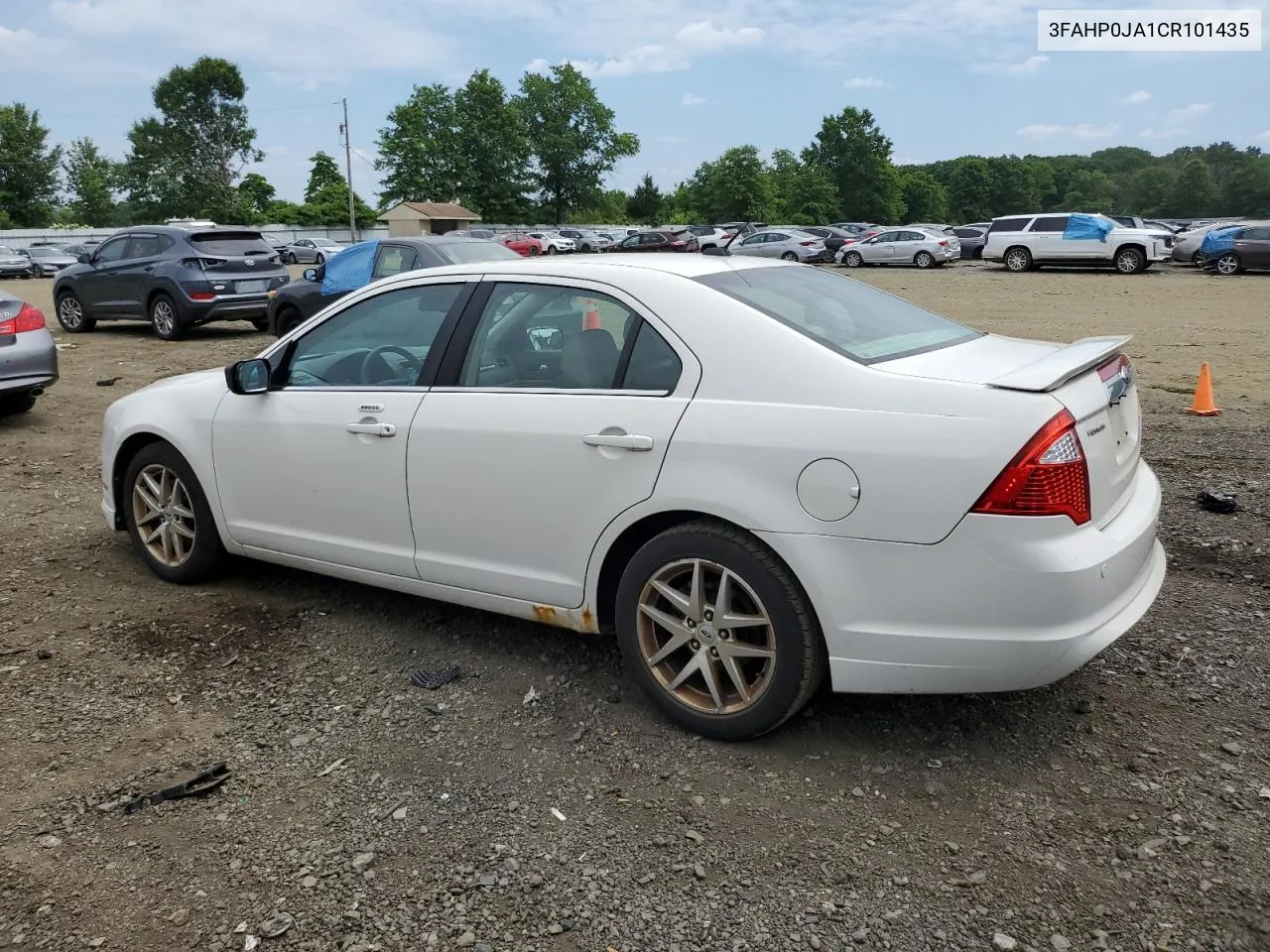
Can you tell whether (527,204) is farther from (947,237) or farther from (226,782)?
(226,782)

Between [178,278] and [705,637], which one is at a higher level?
[178,278]

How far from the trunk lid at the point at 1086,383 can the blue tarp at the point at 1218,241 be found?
28.1 metres

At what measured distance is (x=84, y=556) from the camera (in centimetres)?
560

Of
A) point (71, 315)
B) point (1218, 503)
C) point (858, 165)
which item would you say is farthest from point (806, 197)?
point (1218, 503)

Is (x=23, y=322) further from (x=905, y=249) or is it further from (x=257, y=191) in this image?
(x=257, y=191)

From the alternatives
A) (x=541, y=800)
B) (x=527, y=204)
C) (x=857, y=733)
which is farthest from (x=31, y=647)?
(x=527, y=204)

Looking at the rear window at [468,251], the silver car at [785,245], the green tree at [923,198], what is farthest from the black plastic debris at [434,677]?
the green tree at [923,198]

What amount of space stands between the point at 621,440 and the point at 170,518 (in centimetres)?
269

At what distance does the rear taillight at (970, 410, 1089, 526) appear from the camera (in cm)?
291

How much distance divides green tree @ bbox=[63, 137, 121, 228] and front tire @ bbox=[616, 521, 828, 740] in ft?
319

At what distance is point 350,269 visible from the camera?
1326cm

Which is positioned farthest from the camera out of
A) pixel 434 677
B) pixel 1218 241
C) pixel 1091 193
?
pixel 1091 193

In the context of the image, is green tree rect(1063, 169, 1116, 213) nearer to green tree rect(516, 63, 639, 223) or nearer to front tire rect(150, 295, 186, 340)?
green tree rect(516, 63, 639, 223)

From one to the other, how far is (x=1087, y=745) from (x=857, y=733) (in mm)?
714
